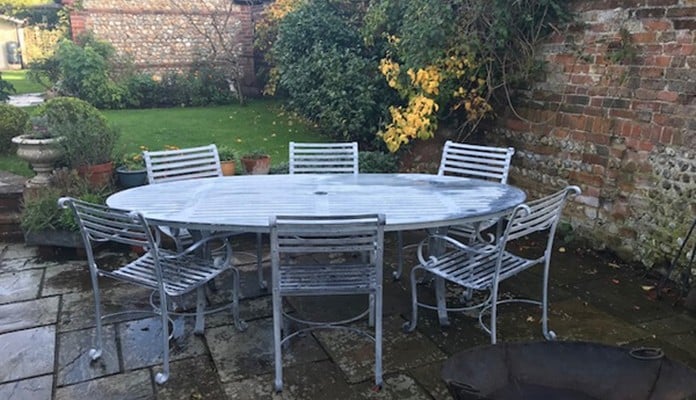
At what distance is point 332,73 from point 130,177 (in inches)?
89.1

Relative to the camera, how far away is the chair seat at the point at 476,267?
8.64 feet

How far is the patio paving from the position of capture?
8.06 feet

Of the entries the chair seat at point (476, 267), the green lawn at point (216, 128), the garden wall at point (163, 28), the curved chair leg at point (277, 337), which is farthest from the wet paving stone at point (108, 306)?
the garden wall at point (163, 28)

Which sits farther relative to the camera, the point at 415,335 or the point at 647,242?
the point at 647,242

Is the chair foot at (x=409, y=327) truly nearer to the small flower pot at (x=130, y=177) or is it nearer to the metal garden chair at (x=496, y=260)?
the metal garden chair at (x=496, y=260)

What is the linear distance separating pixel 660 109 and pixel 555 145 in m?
0.94

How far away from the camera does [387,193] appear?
10.2 ft

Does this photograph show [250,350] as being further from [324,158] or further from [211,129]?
[211,129]

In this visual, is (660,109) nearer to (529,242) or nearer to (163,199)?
(529,242)

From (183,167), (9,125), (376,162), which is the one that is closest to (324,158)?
(183,167)

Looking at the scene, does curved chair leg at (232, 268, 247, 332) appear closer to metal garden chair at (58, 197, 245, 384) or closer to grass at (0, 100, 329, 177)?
metal garden chair at (58, 197, 245, 384)

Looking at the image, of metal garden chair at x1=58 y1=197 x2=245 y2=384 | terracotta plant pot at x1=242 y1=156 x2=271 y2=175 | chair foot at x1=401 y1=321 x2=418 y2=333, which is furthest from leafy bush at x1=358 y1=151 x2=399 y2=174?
metal garden chair at x1=58 y1=197 x2=245 y2=384

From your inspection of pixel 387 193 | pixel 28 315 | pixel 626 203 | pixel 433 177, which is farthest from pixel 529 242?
pixel 28 315

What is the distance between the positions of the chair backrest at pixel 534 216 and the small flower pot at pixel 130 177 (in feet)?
11.2
